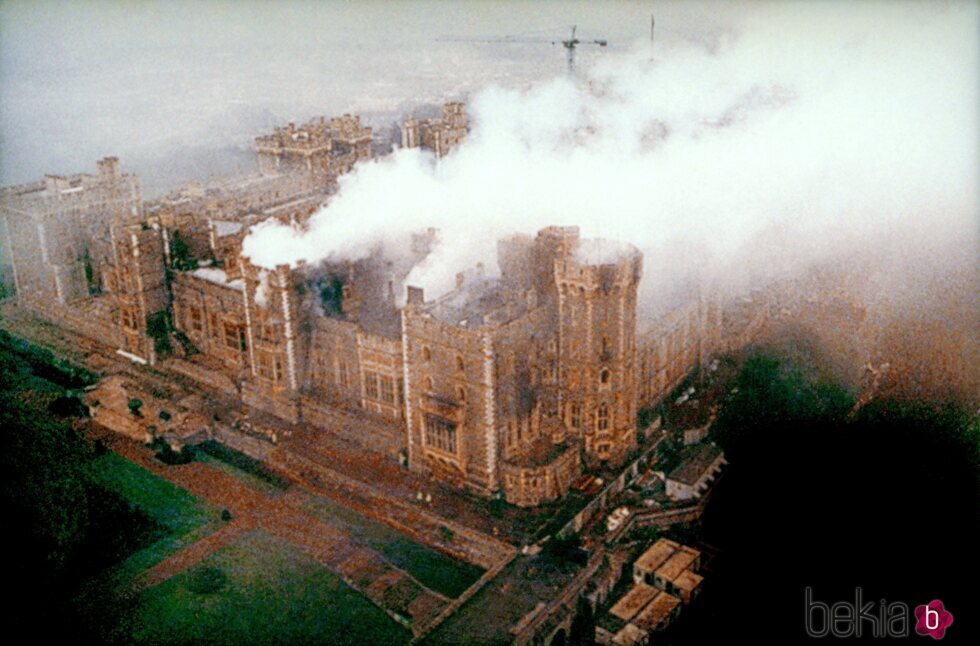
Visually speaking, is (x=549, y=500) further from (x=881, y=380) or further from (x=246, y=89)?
(x=246, y=89)

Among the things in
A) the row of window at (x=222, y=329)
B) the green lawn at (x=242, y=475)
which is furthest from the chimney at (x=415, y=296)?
the row of window at (x=222, y=329)

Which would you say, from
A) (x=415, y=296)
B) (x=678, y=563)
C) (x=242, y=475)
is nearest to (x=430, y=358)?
(x=415, y=296)

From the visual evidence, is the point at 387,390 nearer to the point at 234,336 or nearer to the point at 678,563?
the point at 234,336

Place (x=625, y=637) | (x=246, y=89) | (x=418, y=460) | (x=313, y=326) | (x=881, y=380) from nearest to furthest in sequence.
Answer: (x=625, y=637)
(x=418, y=460)
(x=313, y=326)
(x=881, y=380)
(x=246, y=89)

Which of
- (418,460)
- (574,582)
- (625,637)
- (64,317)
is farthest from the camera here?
(64,317)

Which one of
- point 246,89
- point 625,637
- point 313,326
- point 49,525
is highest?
point 246,89

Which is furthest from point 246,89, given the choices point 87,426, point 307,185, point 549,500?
point 549,500

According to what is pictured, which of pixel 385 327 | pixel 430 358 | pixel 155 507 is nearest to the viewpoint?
pixel 430 358
